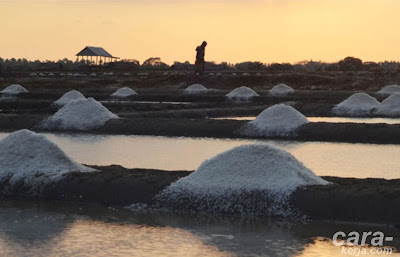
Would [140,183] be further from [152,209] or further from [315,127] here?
[315,127]

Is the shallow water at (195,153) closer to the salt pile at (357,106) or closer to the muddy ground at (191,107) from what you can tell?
the muddy ground at (191,107)

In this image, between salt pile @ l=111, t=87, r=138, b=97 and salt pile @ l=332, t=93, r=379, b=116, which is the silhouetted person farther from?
salt pile @ l=332, t=93, r=379, b=116

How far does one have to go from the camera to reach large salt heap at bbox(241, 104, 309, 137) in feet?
70.2

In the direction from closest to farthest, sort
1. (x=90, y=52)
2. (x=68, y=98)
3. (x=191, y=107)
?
(x=191, y=107) < (x=68, y=98) < (x=90, y=52)

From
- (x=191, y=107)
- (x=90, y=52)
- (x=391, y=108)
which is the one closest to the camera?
(x=391, y=108)

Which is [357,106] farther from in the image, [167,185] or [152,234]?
[152,234]

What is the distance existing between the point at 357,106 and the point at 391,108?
1.17 meters

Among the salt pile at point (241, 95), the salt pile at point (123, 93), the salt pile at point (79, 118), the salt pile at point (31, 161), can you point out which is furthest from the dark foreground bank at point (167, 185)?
the salt pile at point (123, 93)

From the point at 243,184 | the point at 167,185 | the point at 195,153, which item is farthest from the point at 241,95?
the point at 243,184

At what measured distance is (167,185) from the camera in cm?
1150

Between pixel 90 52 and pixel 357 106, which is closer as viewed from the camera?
pixel 357 106

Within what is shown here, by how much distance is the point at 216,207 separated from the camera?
428 inches

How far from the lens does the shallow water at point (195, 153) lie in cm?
1499

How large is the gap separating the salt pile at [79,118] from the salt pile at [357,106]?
846cm
